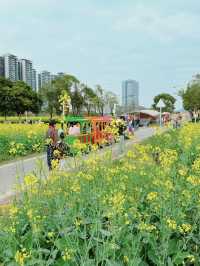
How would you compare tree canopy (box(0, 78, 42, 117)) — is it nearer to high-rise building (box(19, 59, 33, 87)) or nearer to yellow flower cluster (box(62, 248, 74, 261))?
high-rise building (box(19, 59, 33, 87))

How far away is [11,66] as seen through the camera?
97.8m

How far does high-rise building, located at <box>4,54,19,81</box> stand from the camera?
94438 millimetres

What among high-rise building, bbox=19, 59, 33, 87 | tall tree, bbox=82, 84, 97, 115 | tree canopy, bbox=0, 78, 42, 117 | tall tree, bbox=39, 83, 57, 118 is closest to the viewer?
tall tree, bbox=39, 83, 57, 118

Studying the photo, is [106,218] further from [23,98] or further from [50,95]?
[23,98]

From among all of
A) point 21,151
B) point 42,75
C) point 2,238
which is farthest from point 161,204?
point 42,75

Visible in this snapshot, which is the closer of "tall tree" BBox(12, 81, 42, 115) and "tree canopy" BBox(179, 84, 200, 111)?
"tree canopy" BBox(179, 84, 200, 111)

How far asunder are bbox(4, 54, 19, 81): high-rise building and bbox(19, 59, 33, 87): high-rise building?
1.51m

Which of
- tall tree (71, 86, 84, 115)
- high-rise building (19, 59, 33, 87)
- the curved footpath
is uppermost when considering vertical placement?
high-rise building (19, 59, 33, 87)

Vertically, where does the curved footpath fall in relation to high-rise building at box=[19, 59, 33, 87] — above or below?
below

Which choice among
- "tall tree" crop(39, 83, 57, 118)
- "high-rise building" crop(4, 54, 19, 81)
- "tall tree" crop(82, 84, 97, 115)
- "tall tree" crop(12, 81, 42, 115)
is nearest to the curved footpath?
"tall tree" crop(39, 83, 57, 118)

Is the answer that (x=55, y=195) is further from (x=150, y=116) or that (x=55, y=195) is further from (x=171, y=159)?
(x=150, y=116)

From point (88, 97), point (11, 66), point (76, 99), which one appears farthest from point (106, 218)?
point (11, 66)

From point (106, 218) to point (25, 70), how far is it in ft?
332

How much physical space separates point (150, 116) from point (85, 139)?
7434cm
